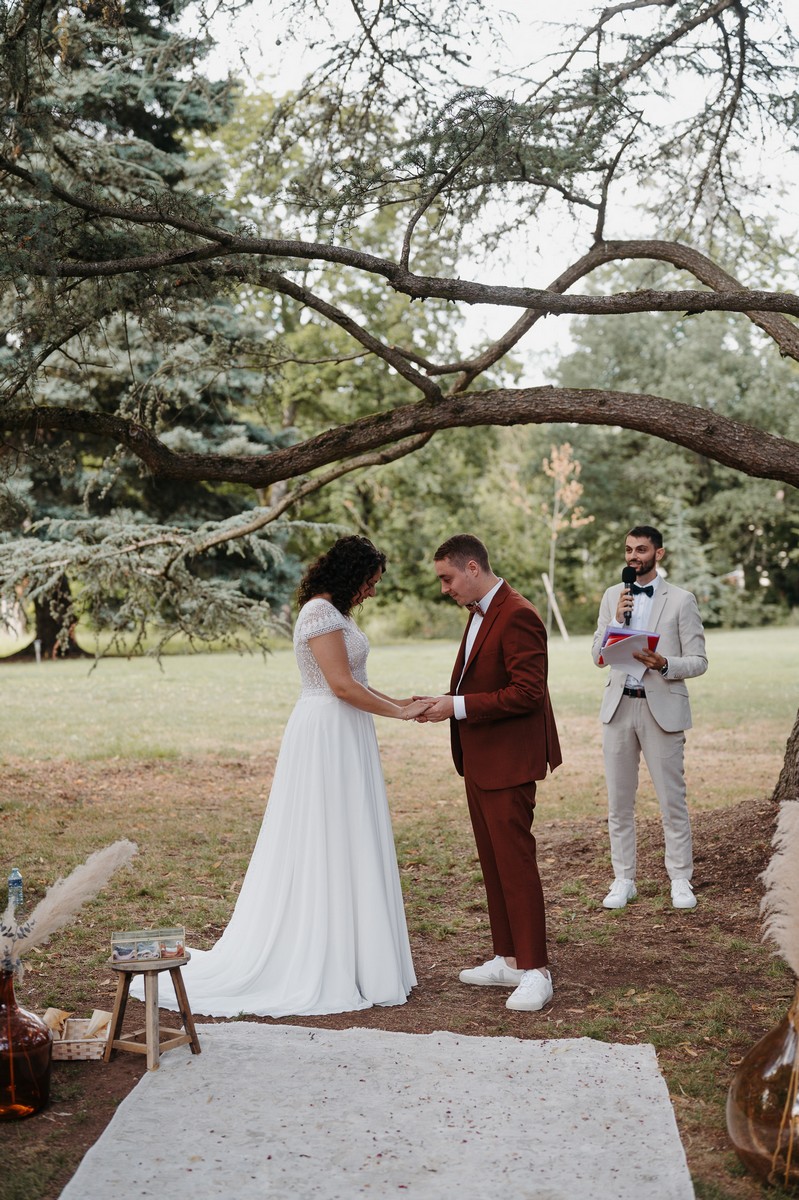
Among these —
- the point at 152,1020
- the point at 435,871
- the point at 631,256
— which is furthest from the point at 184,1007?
the point at 631,256

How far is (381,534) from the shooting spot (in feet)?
106

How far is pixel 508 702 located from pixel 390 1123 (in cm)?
182

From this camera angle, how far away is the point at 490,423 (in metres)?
6.37

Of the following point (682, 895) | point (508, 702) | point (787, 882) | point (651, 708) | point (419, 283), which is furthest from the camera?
point (682, 895)

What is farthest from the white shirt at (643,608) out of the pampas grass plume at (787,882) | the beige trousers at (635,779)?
the pampas grass plume at (787,882)

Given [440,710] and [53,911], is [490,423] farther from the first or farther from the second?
[53,911]

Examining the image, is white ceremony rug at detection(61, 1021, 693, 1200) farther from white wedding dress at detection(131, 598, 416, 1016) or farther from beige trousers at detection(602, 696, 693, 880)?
beige trousers at detection(602, 696, 693, 880)

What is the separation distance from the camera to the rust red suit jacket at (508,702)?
16.6 ft

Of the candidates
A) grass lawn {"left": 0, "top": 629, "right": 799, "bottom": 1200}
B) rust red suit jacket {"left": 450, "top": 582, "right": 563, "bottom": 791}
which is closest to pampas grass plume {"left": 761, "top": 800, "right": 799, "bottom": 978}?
grass lawn {"left": 0, "top": 629, "right": 799, "bottom": 1200}

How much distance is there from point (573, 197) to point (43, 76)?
3.08m

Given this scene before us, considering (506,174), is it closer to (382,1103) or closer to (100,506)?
(382,1103)

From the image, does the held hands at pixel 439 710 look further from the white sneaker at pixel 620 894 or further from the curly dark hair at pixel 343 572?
the white sneaker at pixel 620 894

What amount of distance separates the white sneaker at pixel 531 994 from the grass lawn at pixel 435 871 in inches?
2.6

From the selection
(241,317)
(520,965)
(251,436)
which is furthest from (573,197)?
(251,436)
